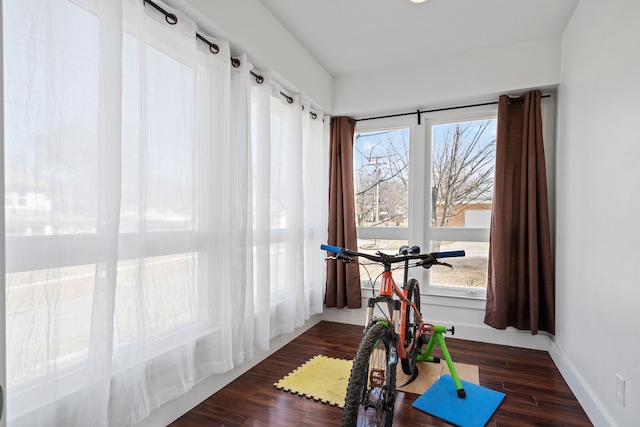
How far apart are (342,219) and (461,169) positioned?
1256mm

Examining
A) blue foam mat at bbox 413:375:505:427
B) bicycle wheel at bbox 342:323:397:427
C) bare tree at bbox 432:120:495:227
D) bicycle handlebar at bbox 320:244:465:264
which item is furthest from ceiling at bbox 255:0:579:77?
blue foam mat at bbox 413:375:505:427

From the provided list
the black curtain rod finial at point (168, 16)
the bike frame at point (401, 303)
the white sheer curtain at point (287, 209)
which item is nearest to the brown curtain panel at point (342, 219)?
the white sheer curtain at point (287, 209)

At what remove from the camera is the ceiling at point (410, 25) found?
2.35m

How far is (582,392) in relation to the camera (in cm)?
203

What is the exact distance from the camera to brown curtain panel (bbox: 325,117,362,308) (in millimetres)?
3441

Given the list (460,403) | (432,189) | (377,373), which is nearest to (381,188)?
(432,189)

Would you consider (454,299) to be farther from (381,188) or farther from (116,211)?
Answer: (116,211)

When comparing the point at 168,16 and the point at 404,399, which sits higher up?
the point at 168,16

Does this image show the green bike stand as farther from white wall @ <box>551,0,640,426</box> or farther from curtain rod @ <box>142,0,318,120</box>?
curtain rod @ <box>142,0,318,120</box>

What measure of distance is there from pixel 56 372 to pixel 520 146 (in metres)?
3.36

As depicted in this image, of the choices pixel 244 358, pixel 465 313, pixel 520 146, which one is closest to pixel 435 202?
pixel 520 146

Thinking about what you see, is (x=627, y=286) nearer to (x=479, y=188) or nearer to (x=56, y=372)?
(x=479, y=188)

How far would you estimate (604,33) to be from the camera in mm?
1868

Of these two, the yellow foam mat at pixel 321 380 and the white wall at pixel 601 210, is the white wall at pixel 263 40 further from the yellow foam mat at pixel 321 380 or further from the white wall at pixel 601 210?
the yellow foam mat at pixel 321 380
